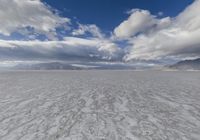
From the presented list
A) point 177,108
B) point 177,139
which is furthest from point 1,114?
point 177,108

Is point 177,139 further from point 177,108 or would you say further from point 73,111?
point 73,111

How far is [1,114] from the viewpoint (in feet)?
32.3

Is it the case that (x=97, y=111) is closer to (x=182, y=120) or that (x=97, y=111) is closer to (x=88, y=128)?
(x=88, y=128)

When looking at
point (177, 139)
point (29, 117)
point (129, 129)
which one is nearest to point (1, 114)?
point (29, 117)

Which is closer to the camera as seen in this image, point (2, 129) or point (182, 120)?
point (2, 129)

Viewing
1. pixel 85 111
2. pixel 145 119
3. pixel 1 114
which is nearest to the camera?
pixel 145 119

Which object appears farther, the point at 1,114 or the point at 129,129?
the point at 1,114

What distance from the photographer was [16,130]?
753 cm

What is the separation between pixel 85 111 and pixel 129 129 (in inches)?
161

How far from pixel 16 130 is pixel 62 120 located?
2.53 m

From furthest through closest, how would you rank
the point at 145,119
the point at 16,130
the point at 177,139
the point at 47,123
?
1. the point at 145,119
2. the point at 47,123
3. the point at 16,130
4. the point at 177,139

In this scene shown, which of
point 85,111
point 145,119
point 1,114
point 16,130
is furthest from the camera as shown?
point 85,111

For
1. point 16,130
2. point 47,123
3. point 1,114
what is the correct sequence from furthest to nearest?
point 1,114, point 47,123, point 16,130

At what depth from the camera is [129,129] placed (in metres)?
7.65
